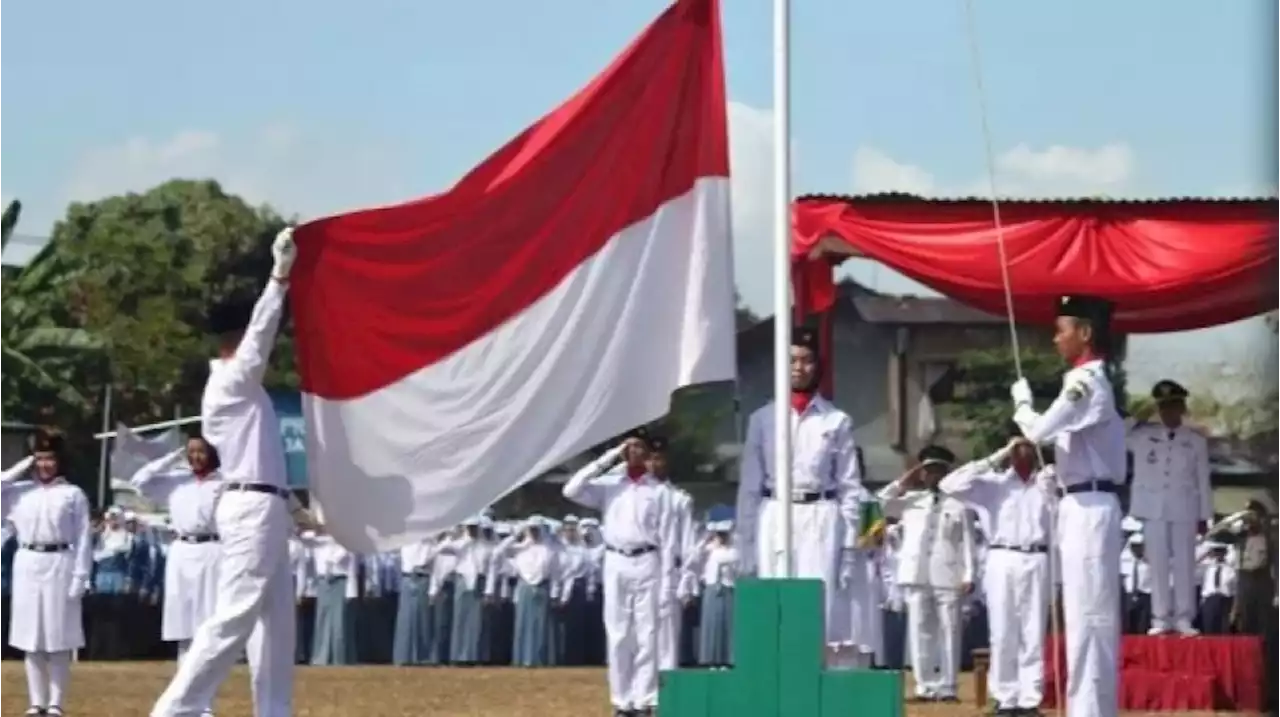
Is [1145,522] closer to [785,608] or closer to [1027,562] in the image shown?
[1027,562]

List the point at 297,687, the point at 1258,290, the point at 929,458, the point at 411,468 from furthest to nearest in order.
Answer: the point at 297,687 < the point at 929,458 < the point at 1258,290 < the point at 411,468

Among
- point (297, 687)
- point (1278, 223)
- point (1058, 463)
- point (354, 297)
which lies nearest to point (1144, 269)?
point (1058, 463)

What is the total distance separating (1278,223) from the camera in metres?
8.79

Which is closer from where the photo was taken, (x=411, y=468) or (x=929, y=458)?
(x=411, y=468)

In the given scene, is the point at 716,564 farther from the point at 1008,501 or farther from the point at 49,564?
the point at 49,564

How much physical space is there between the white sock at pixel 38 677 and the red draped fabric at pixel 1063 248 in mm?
5831

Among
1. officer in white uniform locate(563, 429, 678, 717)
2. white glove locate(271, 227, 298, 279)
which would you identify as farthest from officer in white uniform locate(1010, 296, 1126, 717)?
officer in white uniform locate(563, 429, 678, 717)

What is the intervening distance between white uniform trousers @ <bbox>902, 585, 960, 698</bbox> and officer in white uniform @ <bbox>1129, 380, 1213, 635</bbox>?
219 cm

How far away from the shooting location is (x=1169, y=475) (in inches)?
747

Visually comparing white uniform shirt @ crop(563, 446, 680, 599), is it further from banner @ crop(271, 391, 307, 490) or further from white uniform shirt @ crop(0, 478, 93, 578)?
banner @ crop(271, 391, 307, 490)

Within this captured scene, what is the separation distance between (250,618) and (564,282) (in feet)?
8.32

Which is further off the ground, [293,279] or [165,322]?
[165,322]

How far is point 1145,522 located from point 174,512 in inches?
277

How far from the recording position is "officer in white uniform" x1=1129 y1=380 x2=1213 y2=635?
1880cm
